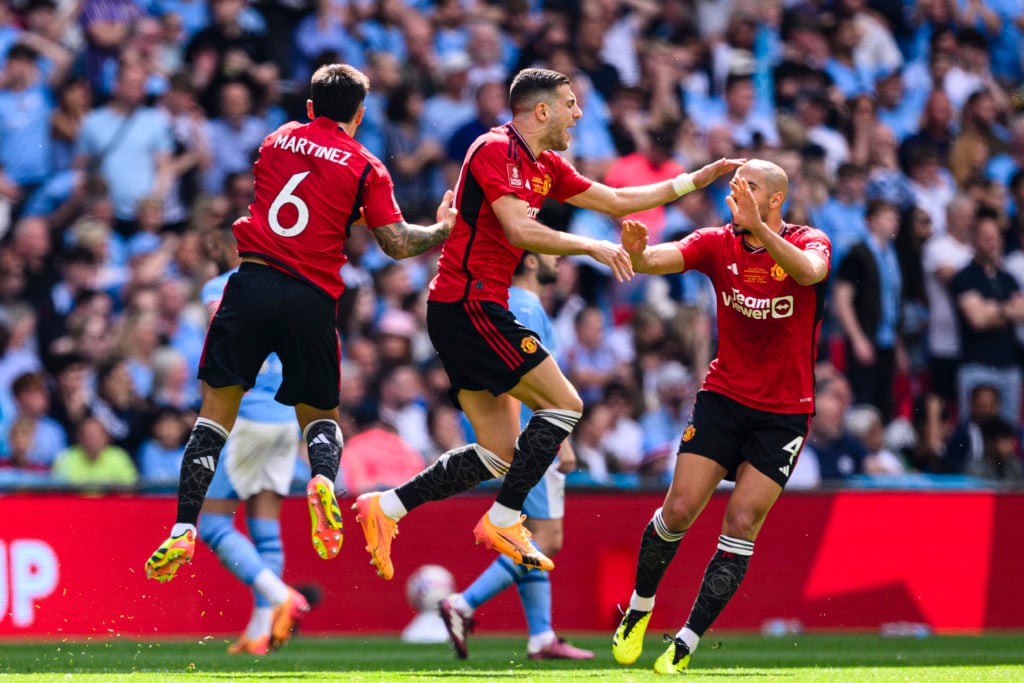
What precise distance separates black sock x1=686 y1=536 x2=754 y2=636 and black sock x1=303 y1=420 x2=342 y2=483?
1.99 m

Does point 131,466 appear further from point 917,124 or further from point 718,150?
point 917,124

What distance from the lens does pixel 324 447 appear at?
8148 mm

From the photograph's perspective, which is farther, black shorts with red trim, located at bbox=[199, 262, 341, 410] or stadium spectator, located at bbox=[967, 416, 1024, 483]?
stadium spectator, located at bbox=[967, 416, 1024, 483]

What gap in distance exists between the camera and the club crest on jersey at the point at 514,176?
8.05 meters

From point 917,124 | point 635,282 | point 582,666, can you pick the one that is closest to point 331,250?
point 582,666

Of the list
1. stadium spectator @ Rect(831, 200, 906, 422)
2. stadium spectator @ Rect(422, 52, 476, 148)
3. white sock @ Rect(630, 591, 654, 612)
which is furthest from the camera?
stadium spectator @ Rect(422, 52, 476, 148)

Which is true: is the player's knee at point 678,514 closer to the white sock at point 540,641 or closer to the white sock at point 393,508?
the white sock at point 393,508

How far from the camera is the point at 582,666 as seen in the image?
8.90m

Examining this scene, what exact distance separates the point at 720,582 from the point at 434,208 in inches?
256

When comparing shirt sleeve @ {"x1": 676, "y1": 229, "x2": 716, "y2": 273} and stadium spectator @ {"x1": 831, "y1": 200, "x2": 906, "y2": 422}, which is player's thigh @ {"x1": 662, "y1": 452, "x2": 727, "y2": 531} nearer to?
shirt sleeve @ {"x1": 676, "y1": 229, "x2": 716, "y2": 273}

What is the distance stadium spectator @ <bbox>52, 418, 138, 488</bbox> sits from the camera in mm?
11734

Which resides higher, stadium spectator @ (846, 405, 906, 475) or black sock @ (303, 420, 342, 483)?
black sock @ (303, 420, 342, 483)

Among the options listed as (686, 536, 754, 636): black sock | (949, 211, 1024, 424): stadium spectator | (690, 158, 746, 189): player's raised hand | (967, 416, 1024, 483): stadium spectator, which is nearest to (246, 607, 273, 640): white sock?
(686, 536, 754, 636): black sock

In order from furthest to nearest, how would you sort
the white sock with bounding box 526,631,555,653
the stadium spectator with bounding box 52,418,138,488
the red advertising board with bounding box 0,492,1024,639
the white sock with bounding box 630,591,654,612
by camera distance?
the stadium spectator with bounding box 52,418,138,488, the red advertising board with bounding box 0,492,1024,639, the white sock with bounding box 526,631,555,653, the white sock with bounding box 630,591,654,612
